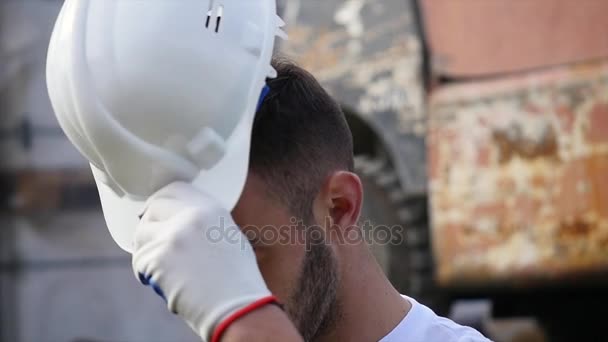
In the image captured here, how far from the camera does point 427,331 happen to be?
1.96m

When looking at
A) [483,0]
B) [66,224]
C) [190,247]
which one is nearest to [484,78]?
[483,0]

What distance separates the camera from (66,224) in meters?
9.35

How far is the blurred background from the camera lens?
4.53 meters

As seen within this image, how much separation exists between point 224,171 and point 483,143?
3176 millimetres

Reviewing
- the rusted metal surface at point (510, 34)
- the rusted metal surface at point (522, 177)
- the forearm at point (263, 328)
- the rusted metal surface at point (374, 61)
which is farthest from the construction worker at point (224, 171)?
the rusted metal surface at point (374, 61)

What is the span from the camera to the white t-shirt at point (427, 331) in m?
1.94

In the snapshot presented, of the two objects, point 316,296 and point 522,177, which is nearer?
point 316,296

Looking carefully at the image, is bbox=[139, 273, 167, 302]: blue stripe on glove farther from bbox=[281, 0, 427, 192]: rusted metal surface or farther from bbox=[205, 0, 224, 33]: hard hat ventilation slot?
bbox=[281, 0, 427, 192]: rusted metal surface

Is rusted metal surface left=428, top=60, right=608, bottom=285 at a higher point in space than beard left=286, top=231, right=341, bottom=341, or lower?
lower

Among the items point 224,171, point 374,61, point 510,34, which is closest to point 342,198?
point 224,171

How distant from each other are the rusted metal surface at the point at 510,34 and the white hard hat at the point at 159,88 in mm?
3164

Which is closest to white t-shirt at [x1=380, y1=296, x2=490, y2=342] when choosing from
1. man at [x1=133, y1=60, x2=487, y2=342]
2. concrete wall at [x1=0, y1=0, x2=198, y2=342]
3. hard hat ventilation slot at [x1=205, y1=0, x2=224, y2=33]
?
man at [x1=133, y1=60, x2=487, y2=342]

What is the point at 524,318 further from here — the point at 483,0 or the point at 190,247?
the point at 190,247

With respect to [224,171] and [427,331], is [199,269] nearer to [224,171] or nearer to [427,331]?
[224,171]
